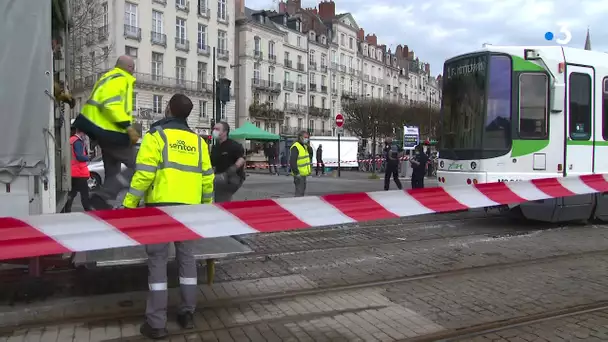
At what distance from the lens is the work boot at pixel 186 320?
4.40 metres

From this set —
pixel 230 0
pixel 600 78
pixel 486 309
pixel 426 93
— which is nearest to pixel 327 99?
pixel 230 0

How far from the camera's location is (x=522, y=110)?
918 cm

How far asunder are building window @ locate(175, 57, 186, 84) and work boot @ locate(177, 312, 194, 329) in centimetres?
5338

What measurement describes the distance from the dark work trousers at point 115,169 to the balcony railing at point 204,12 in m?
54.5

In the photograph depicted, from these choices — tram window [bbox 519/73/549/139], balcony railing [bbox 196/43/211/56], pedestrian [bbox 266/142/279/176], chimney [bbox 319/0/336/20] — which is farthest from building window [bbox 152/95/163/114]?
tram window [bbox 519/73/549/139]

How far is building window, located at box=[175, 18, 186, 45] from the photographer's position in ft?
180

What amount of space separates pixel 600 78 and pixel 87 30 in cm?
1995

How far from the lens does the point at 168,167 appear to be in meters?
4.22

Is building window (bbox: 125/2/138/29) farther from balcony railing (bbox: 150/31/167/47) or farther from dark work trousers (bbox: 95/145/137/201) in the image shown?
dark work trousers (bbox: 95/145/137/201)

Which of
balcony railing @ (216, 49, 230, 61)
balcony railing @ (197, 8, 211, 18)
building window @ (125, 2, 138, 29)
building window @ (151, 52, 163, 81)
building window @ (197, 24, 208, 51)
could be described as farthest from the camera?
balcony railing @ (216, 49, 230, 61)

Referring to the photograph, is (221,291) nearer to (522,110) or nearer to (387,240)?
(387,240)

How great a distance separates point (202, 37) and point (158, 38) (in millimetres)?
6217

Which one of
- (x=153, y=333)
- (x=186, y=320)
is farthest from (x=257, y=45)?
(x=153, y=333)

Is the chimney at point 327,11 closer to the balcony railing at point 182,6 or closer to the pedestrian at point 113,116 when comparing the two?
the balcony railing at point 182,6
